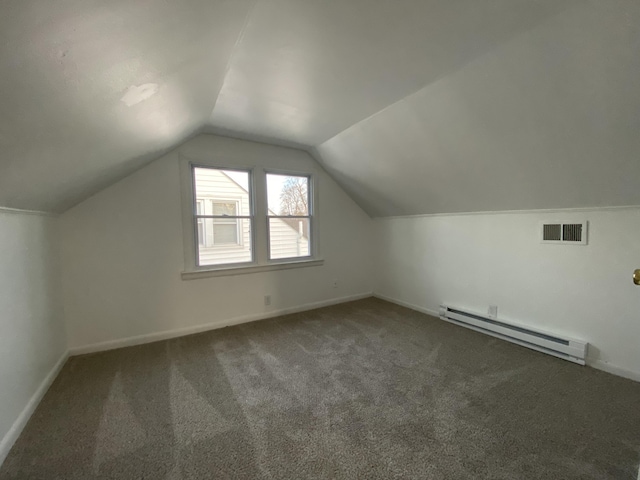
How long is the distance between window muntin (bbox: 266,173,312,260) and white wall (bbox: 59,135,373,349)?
9.0 inches

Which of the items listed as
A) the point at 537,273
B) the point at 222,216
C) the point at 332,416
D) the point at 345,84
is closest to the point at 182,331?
the point at 222,216

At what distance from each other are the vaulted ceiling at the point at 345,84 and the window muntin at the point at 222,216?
686 mm

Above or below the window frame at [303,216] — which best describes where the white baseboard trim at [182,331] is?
below

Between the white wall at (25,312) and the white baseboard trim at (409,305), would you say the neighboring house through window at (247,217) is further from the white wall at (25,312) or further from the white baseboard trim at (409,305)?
the white baseboard trim at (409,305)

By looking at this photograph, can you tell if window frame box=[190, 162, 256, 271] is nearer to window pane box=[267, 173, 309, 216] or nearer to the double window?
the double window

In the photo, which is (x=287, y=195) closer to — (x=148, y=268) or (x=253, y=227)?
(x=253, y=227)

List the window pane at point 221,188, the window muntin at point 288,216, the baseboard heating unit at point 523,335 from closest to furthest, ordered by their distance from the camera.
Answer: the baseboard heating unit at point 523,335
the window pane at point 221,188
the window muntin at point 288,216

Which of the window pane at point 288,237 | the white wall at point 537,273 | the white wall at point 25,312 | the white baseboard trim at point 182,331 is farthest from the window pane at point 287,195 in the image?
the white wall at point 25,312

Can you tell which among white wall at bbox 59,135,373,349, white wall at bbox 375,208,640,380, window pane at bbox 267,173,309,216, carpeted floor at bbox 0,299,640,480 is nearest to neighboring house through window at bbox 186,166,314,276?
window pane at bbox 267,173,309,216

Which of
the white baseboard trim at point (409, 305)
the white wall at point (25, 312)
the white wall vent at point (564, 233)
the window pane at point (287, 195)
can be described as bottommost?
the white baseboard trim at point (409, 305)

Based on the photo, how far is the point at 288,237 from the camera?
12.4 ft

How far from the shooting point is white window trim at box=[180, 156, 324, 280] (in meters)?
2.98

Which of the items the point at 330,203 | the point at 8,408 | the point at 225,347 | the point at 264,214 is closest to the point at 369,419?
the point at 225,347

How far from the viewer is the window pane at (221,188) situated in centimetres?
314
